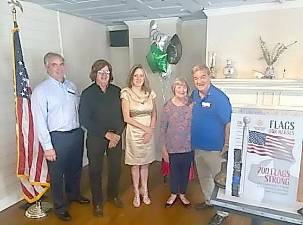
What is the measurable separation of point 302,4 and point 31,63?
3.24 metres

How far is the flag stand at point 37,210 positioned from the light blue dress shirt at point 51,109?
0.74 metres

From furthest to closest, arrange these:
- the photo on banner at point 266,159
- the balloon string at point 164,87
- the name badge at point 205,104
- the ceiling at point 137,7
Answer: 1. the balloon string at point 164,87
2. the ceiling at point 137,7
3. the name badge at point 205,104
4. the photo on banner at point 266,159

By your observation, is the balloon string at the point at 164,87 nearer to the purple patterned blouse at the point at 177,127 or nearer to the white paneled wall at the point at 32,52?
the white paneled wall at the point at 32,52

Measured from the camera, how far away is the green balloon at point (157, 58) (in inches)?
144

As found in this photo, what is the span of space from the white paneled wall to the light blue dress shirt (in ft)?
1.92

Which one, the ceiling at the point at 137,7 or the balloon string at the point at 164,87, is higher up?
the ceiling at the point at 137,7

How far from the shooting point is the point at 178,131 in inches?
107

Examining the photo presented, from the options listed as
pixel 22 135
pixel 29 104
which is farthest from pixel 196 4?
pixel 22 135

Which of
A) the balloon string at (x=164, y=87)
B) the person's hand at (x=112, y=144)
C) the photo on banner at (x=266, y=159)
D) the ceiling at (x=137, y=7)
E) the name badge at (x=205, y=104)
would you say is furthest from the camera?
the balloon string at (x=164, y=87)

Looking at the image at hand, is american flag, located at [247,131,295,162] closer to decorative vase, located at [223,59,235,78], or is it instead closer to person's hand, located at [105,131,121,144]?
person's hand, located at [105,131,121,144]

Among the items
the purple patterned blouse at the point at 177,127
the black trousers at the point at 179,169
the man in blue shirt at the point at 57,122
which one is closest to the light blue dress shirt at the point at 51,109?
the man in blue shirt at the point at 57,122

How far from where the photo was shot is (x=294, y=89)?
3.31m

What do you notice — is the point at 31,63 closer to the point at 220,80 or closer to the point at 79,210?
the point at 79,210

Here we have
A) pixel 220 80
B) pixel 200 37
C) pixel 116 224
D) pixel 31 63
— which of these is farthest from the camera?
pixel 200 37
